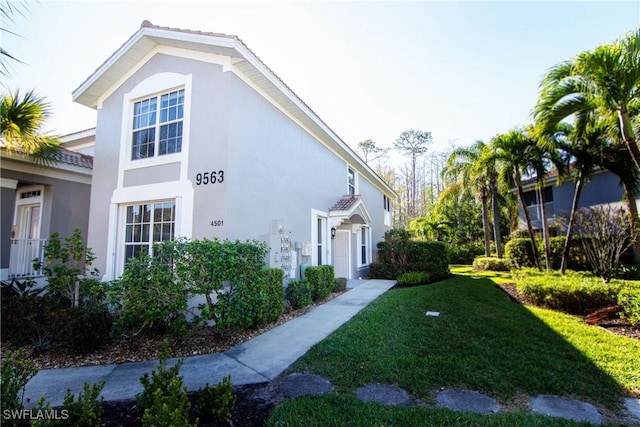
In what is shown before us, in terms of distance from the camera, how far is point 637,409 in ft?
11.9

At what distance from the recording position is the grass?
4.09m

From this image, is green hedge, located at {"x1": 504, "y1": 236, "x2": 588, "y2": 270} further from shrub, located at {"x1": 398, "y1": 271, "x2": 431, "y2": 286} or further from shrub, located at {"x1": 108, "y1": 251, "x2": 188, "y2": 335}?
shrub, located at {"x1": 108, "y1": 251, "x2": 188, "y2": 335}

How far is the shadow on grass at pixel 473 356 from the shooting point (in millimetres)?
4172

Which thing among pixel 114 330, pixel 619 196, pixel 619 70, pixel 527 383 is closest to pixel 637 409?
pixel 527 383

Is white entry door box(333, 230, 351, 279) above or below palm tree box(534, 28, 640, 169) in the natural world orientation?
below

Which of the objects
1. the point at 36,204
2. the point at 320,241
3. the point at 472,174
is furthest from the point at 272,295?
the point at 472,174

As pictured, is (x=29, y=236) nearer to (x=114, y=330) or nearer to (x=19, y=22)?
(x=114, y=330)

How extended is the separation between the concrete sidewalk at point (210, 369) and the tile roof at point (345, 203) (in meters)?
6.69

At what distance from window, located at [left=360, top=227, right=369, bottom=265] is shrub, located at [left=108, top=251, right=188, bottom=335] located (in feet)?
38.9

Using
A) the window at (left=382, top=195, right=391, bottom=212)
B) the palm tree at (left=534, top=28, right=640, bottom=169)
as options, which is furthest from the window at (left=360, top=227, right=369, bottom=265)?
the palm tree at (left=534, top=28, right=640, bottom=169)

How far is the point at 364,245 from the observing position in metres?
17.3

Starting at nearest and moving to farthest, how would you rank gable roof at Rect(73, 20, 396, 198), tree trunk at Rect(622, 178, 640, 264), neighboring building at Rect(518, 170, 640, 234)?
gable roof at Rect(73, 20, 396, 198) → tree trunk at Rect(622, 178, 640, 264) → neighboring building at Rect(518, 170, 640, 234)

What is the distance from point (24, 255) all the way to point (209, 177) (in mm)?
7317

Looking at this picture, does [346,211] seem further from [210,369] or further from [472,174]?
[472,174]
